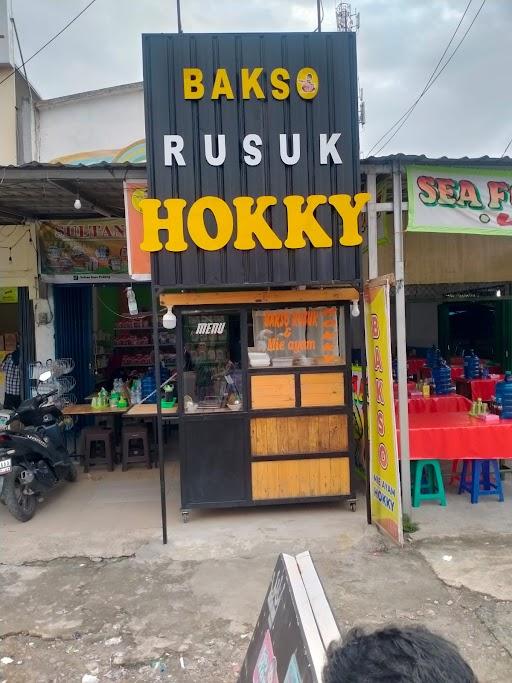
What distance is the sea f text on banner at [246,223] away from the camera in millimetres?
4969

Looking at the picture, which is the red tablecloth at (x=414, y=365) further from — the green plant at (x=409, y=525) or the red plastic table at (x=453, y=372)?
the green plant at (x=409, y=525)

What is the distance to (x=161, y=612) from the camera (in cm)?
402

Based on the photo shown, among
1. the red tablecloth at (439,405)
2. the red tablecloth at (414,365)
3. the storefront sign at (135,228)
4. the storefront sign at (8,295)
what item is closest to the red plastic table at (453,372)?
the red tablecloth at (414,365)

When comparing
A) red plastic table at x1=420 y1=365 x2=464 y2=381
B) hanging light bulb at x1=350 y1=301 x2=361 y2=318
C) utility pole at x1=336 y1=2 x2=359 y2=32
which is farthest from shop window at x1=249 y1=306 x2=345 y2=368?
utility pole at x1=336 y1=2 x2=359 y2=32

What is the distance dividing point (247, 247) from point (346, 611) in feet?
10.0

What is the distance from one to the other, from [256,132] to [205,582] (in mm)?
3920

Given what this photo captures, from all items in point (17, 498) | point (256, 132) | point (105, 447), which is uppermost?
point (256, 132)

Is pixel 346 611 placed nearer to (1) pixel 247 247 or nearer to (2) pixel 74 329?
(1) pixel 247 247

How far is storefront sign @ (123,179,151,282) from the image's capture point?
5.33m

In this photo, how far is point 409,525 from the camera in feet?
17.6

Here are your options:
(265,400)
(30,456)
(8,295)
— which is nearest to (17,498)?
(30,456)

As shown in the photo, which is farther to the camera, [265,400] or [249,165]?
[265,400]

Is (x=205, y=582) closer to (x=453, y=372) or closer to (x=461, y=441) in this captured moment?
(x=461, y=441)

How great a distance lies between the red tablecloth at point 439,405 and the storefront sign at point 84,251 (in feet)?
14.8
